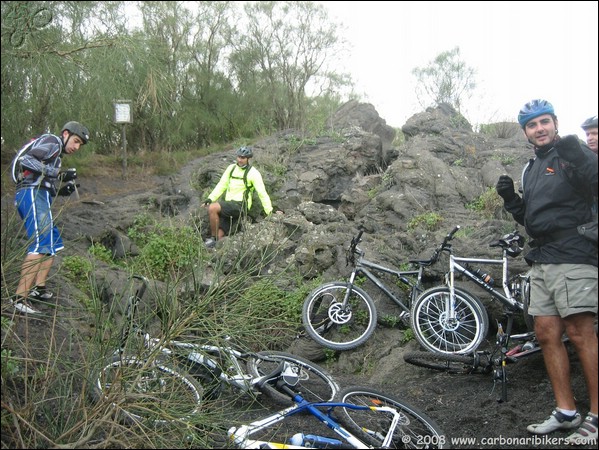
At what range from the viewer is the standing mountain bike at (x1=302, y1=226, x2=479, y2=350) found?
796 cm

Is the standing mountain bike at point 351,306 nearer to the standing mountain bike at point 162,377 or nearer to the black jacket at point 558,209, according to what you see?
the standing mountain bike at point 162,377

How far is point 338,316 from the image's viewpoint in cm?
804

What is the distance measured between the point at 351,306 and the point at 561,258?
13.2 ft

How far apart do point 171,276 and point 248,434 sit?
50.7 inches

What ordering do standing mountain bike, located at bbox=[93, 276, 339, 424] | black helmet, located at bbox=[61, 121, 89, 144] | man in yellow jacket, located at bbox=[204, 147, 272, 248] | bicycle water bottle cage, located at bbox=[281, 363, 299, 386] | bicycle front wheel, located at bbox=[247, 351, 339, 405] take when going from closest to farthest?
standing mountain bike, located at bbox=[93, 276, 339, 424] → bicycle water bottle cage, located at bbox=[281, 363, 299, 386] → bicycle front wheel, located at bbox=[247, 351, 339, 405] → black helmet, located at bbox=[61, 121, 89, 144] → man in yellow jacket, located at bbox=[204, 147, 272, 248]

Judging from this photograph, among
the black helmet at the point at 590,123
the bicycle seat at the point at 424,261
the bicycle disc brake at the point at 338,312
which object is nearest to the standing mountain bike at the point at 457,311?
the bicycle seat at the point at 424,261

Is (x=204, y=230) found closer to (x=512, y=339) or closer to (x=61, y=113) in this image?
(x=61, y=113)

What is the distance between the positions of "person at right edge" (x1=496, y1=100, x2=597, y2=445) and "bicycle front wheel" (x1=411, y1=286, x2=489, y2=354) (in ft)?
8.78

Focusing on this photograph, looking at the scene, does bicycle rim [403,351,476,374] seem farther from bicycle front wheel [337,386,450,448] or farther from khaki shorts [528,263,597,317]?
khaki shorts [528,263,597,317]

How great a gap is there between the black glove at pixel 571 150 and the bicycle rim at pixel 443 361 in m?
2.84

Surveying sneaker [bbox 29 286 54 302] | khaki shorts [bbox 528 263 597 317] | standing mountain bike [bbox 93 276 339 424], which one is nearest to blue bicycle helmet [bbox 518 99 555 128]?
khaki shorts [bbox 528 263 597 317]

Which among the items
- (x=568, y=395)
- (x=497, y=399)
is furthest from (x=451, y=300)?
(x=568, y=395)

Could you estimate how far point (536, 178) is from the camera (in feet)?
15.3

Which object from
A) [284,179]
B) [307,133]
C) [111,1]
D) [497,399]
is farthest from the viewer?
[307,133]
